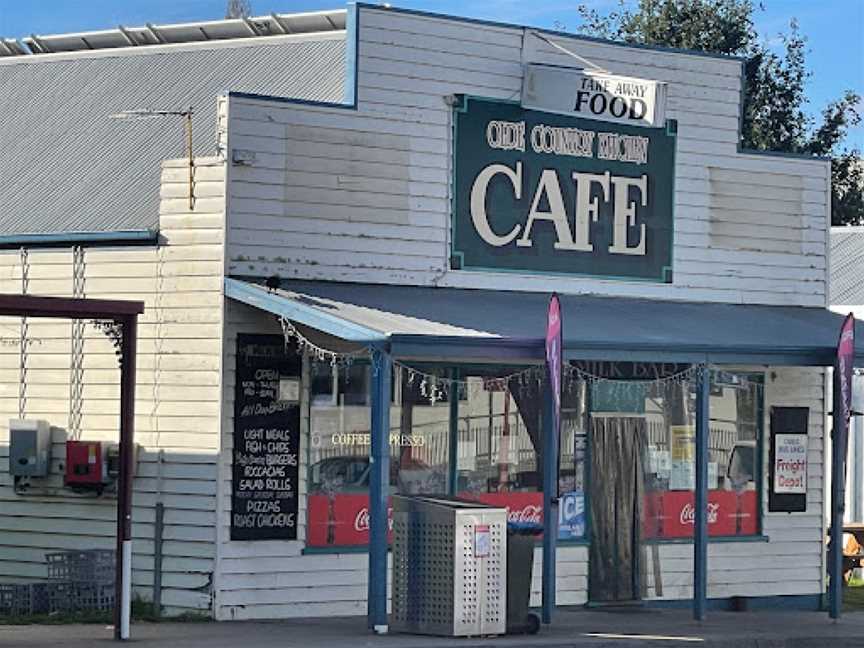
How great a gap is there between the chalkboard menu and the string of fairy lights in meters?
0.29

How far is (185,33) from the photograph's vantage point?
23375 mm

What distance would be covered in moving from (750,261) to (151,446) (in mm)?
7487

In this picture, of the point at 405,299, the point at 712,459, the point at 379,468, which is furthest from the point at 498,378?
the point at 379,468

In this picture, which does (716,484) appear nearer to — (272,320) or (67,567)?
(272,320)

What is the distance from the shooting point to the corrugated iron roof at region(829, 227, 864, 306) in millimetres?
31391

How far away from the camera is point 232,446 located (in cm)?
1800

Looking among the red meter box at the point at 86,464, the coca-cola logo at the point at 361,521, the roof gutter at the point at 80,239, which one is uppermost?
the roof gutter at the point at 80,239

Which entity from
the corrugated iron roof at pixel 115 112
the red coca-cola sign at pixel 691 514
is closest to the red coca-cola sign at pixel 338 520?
the corrugated iron roof at pixel 115 112

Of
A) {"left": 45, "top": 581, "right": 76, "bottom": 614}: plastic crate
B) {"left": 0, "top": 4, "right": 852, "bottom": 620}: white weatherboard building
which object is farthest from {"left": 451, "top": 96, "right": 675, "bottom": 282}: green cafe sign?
{"left": 45, "top": 581, "right": 76, "bottom": 614}: plastic crate

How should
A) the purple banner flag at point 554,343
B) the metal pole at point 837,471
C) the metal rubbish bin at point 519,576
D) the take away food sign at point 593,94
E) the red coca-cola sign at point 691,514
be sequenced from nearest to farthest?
the purple banner flag at point 554,343, the metal rubbish bin at point 519,576, the metal pole at point 837,471, the take away food sign at point 593,94, the red coca-cola sign at point 691,514

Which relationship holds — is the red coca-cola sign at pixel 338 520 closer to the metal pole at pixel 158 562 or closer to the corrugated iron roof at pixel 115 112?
the metal pole at pixel 158 562

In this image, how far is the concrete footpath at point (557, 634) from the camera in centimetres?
1611

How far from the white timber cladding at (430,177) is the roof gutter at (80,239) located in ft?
3.33

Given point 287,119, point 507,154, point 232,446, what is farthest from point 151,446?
point 507,154
